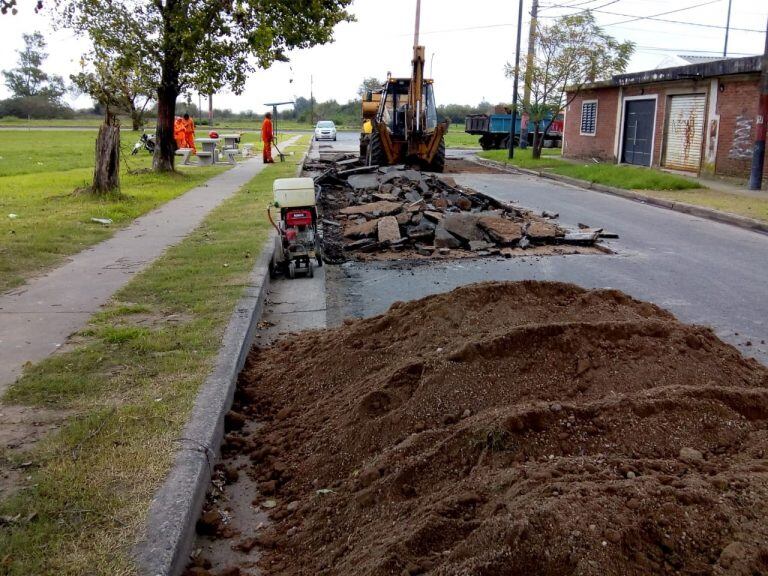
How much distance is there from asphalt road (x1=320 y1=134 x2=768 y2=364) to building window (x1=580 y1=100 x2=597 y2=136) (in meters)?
20.2

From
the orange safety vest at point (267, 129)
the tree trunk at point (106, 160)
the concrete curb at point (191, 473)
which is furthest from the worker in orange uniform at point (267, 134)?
the concrete curb at point (191, 473)

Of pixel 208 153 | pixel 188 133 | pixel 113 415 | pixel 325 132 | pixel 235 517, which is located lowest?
pixel 235 517

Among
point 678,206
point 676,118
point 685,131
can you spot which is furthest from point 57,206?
point 676,118

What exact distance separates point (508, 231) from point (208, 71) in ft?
36.9

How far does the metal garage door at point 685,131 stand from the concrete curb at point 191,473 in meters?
23.0

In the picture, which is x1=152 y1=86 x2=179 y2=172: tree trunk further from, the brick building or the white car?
the white car

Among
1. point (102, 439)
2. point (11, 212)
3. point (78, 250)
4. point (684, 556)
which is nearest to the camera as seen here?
point (684, 556)

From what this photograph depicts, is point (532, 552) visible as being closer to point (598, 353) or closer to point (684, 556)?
point (684, 556)

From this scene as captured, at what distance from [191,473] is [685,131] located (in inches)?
1018

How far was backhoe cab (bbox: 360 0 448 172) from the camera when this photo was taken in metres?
23.3

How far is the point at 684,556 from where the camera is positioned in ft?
8.03

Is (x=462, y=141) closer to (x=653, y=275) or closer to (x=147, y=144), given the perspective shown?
(x=147, y=144)

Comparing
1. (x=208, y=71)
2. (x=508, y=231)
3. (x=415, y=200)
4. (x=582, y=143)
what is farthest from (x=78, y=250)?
(x=582, y=143)

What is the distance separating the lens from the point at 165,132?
22.1 m
